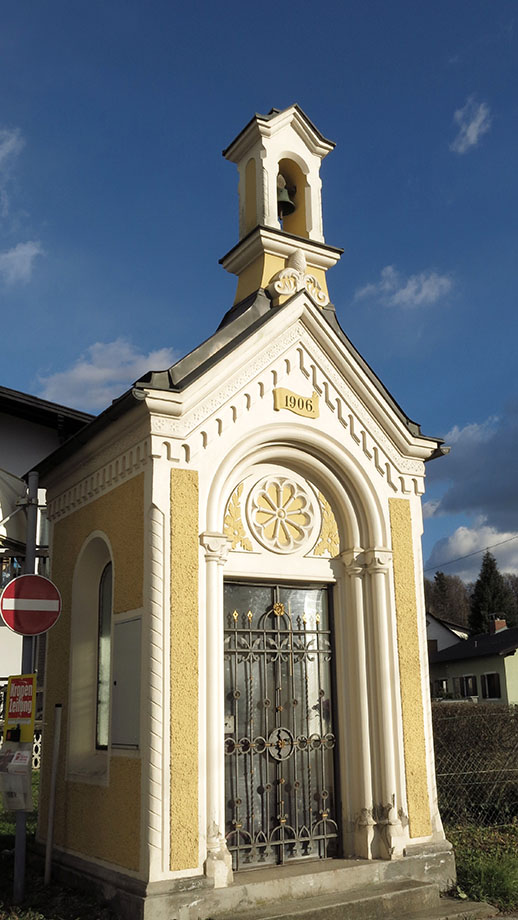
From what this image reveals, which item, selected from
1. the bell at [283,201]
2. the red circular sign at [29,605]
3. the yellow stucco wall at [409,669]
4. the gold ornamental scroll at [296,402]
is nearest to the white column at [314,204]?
→ the bell at [283,201]

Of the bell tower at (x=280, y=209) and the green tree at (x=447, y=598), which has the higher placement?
the green tree at (x=447, y=598)

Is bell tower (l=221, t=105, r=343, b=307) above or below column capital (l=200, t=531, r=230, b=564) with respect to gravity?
above

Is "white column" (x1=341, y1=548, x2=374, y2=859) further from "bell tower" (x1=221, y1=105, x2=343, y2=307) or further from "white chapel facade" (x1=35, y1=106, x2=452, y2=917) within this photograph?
"bell tower" (x1=221, y1=105, x2=343, y2=307)

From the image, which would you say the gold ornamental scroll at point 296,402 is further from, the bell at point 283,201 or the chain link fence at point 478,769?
the chain link fence at point 478,769

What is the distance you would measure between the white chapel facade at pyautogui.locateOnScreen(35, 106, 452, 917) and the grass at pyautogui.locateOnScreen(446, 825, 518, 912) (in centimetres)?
41

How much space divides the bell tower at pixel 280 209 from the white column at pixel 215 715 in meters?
3.16

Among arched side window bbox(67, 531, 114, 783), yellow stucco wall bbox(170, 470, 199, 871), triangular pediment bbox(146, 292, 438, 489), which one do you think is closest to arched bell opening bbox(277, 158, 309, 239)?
triangular pediment bbox(146, 292, 438, 489)

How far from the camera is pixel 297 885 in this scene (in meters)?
7.50

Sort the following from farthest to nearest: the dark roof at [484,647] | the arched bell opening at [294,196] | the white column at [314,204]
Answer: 1. the dark roof at [484,647]
2. the arched bell opening at [294,196]
3. the white column at [314,204]

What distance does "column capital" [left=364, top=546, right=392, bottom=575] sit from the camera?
8906 millimetres

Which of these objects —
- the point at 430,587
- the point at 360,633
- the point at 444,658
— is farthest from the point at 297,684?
the point at 430,587

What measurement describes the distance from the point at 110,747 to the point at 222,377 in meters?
3.62

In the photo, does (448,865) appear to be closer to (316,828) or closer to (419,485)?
(316,828)

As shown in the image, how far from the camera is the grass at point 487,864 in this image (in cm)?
815
